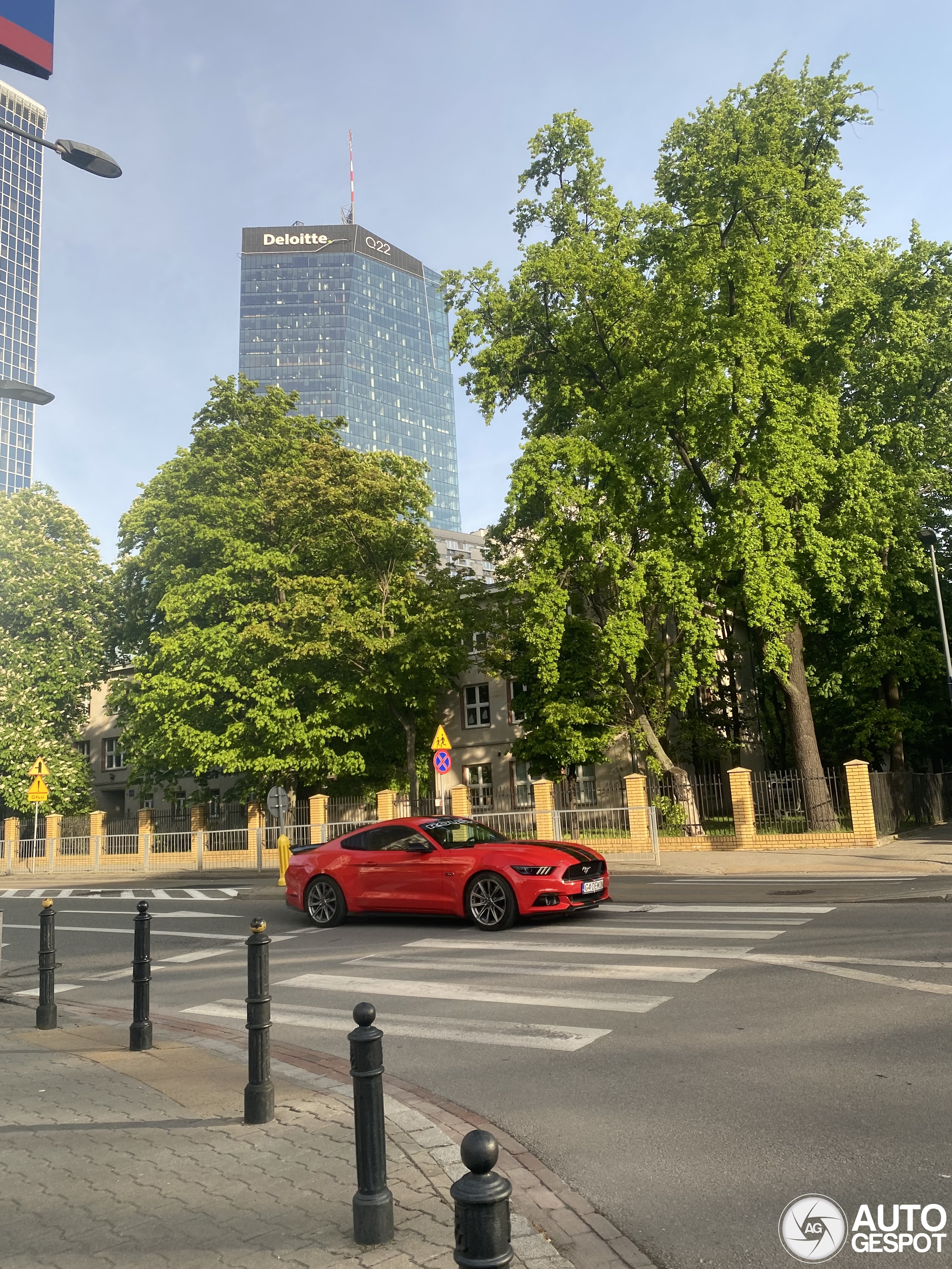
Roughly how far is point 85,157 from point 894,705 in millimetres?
31077

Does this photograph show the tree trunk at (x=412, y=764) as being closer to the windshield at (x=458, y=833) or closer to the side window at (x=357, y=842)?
the side window at (x=357, y=842)

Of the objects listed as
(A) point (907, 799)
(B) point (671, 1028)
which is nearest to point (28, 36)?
(B) point (671, 1028)

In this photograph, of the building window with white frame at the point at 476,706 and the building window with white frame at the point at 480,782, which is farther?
the building window with white frame at the point at 476,706

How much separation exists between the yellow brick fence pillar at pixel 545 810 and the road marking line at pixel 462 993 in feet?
46.9

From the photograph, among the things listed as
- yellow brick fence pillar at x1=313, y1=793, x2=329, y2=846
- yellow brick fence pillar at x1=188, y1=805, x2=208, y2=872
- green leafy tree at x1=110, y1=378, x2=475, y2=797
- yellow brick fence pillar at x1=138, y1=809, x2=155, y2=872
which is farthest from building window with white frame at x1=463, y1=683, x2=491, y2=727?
yellow brick fence pillar at x1=138, y1=809, x2=155, y2=872

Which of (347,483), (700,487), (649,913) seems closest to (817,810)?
(700,487)

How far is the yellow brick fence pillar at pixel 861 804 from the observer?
22.5 meters

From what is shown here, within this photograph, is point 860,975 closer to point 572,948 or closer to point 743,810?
point 572,948

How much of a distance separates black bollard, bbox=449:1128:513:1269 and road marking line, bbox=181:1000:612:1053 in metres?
4.12

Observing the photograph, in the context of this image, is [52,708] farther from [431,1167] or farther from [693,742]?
[431,1167]

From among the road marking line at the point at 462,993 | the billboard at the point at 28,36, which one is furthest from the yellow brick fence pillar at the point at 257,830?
the billboard at the point at 28,36

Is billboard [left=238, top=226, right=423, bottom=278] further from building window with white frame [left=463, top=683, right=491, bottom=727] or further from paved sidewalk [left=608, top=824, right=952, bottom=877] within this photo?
paved sidewalk [left=608, top=824, right=952, bottom=877]

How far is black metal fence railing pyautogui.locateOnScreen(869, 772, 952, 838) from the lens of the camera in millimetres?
23922

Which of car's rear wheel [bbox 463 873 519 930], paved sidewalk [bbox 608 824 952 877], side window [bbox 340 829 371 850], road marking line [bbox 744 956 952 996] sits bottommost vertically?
paved sidewalk [bbox 608 824 952 877]
